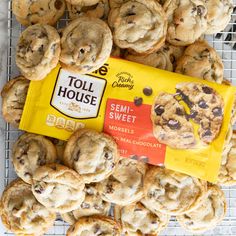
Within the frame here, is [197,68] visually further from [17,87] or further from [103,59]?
[17,87]

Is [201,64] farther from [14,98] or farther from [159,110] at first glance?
[14,98]

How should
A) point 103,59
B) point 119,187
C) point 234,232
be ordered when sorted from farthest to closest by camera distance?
point 234,232, point 119,187, point 103,59

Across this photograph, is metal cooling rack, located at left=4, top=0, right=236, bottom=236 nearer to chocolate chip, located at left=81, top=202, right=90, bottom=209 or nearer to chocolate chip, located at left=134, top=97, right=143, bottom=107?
chocolate chip, located at left=81, top=202, right=90, bottom=209

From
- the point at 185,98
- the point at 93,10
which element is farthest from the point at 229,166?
the point at 93,10

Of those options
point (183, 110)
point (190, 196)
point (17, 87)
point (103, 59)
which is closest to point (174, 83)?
point (183, 110)

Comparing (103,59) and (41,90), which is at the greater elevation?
(103,59)

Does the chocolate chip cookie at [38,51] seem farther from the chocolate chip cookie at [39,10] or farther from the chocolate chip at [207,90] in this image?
the chocolate chip at [207,90]

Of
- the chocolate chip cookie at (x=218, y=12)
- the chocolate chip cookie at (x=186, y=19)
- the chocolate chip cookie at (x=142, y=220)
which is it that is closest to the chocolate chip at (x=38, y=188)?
the chocolate chip cookie at (x=142, y=220)

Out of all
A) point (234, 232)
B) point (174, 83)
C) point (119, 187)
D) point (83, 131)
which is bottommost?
point (234, 232)
